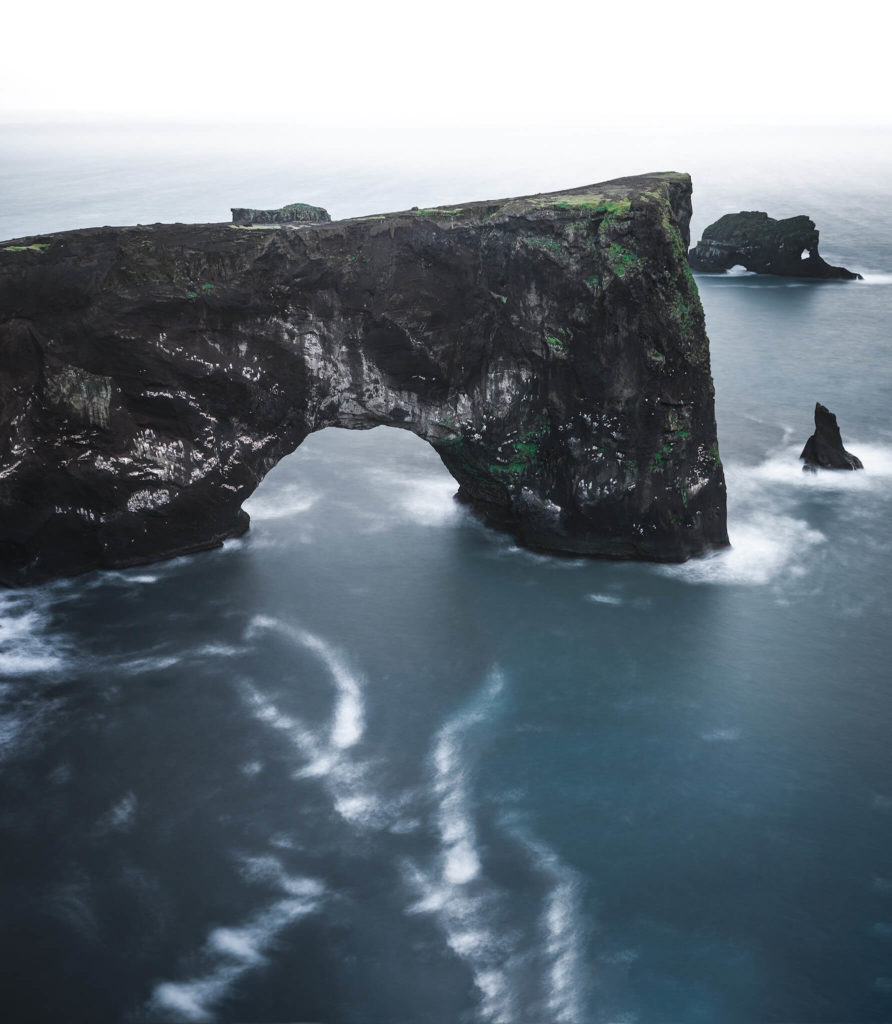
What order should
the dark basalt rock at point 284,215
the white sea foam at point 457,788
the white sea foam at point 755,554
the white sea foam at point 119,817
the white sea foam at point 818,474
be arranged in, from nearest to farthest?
the white sea foam at point 457,788, the white sea foam at point 119,817, the white sea foam at point 755,554, the white sea foam at point 818,474, the dark basalt rock at point 284,215

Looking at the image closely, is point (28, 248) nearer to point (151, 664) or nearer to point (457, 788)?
point (151, 664)

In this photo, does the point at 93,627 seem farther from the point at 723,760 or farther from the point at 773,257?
the point at 773,257

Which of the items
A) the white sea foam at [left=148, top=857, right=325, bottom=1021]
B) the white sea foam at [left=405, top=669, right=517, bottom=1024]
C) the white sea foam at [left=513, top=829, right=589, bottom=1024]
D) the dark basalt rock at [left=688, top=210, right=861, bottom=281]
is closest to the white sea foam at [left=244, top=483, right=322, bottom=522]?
the white sea foam at [left=405, top=669, right=517, bottom=1024]

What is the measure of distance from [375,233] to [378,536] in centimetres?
937

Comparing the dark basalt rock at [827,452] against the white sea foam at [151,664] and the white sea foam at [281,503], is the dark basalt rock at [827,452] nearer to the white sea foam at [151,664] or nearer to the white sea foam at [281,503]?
the white sea foam at [281,503]

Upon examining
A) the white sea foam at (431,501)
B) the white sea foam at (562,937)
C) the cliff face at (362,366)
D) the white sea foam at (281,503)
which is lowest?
the white sea foam at (562,937)

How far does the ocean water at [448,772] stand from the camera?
59.8 ft

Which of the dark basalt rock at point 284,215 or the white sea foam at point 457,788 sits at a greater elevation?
the dark basalt rock at point 284,215

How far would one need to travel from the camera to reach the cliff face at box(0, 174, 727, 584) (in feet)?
90.3

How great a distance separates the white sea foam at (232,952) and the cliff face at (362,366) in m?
13.3

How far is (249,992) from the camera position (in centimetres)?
1780

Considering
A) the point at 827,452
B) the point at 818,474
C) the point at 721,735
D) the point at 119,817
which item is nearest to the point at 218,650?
the point at 119,817

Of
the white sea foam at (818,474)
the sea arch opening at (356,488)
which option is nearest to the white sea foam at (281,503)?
the sea arch opening at (356,488)

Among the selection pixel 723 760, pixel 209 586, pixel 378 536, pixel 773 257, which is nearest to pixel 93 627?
pixel 209 586
